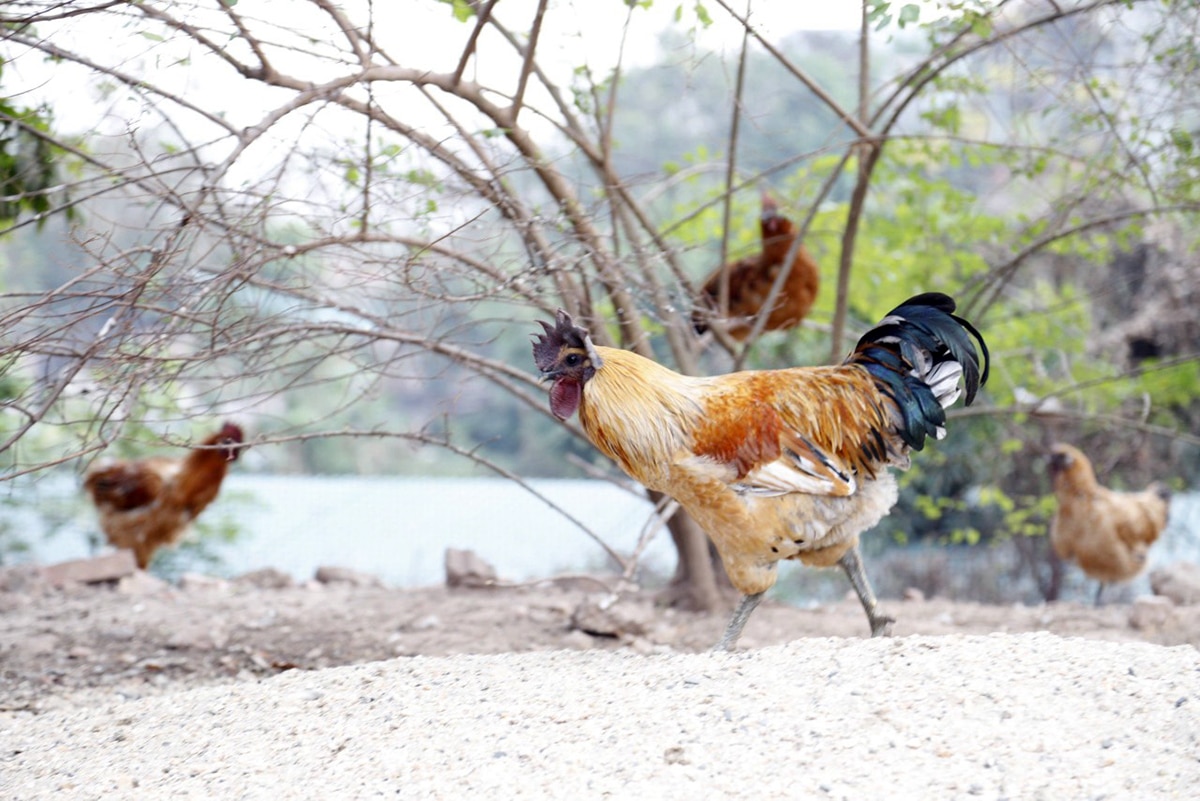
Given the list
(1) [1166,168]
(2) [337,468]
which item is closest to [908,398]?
(1) [1166,168]

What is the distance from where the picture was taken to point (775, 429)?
423 centimetres

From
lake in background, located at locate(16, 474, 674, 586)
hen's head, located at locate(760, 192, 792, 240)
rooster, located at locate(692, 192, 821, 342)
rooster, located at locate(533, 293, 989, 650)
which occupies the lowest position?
lake in background, located at locate(16, 474, 674, 586)

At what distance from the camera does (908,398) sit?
443 cm

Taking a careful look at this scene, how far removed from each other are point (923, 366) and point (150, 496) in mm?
6461

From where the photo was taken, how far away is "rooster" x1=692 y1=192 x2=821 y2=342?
6.71 metres

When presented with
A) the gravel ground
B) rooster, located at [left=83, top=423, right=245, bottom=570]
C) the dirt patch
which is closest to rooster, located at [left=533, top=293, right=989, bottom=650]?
the gravel ground

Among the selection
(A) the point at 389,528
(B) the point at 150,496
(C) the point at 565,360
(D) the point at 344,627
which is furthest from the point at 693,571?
(A) the point at 389,528

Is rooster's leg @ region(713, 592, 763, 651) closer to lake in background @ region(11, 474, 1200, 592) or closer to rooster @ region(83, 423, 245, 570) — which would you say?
rooster @ region(83, 423, 245, 570)

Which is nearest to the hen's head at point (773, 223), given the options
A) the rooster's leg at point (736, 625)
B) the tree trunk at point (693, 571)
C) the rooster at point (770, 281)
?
the rooster at point (770, 281)

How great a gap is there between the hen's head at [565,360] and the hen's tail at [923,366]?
1333mm

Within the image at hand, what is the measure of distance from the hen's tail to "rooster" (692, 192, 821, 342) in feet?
6.89

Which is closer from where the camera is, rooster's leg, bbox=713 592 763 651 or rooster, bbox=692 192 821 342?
rooster's leg, bbox=713 592 763 651

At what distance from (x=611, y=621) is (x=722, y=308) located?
191 centimetres

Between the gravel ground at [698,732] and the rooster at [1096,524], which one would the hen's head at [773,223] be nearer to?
the rooster at [1096,524]
